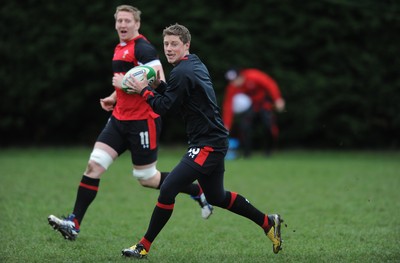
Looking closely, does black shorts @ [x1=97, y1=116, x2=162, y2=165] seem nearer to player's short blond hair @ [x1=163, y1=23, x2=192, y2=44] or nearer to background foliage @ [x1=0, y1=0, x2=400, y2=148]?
player's short blond hair @ [x1=163, y1=23, x2=192, y2=44]

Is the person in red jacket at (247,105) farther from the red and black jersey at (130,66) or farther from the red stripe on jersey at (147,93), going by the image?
the red stripe on jersey at (147,93)

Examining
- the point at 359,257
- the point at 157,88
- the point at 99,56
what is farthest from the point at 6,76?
the point at 359,257

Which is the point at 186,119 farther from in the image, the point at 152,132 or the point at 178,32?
the point at 152,132

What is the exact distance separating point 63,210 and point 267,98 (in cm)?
752

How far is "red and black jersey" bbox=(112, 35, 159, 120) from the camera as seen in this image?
641 cm

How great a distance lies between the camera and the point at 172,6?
582 inches

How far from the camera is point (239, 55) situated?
48.8ft

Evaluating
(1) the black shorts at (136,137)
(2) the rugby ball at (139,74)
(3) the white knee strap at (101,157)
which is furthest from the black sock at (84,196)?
(2) the rugby ball at (139,74)

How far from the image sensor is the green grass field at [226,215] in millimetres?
5641

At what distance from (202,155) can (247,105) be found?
356 inches

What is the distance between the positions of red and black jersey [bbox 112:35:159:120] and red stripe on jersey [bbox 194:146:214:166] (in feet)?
4.17

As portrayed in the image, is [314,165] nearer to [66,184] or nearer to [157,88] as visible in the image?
[66,184]

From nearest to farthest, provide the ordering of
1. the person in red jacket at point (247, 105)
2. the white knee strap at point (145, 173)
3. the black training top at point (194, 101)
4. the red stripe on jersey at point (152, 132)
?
the black training top at point (194, 101) → the red stripe on jersey at point (152, 132) → the white knee strap at point (145, 173) → the person in red jacket at point (247, 105)

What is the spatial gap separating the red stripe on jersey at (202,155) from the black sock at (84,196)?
151 centimetres
